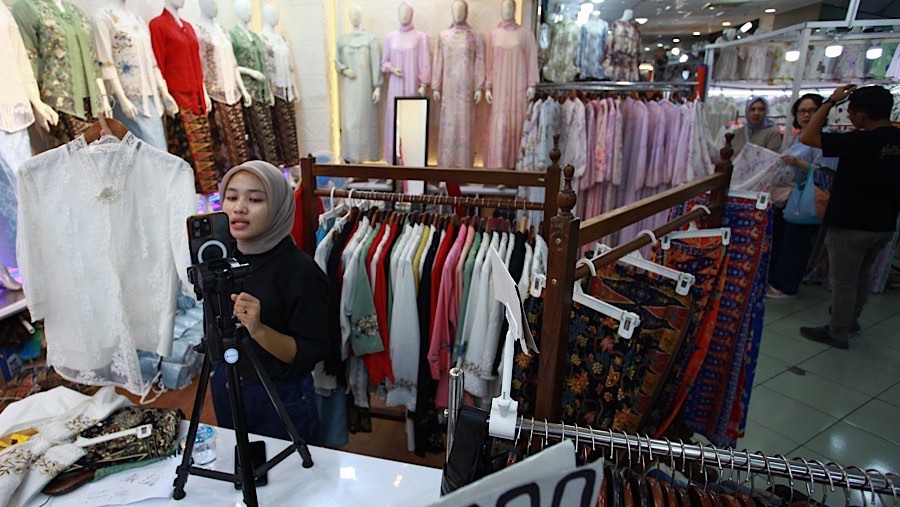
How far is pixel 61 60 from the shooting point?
8.72 ft

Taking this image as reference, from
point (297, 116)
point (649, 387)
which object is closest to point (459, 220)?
point (649, 387)

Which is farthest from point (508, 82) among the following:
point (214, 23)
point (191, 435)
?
point (191, 435)

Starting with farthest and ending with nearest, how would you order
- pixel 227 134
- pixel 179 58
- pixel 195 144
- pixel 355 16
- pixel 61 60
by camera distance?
pixel 355 16 < pixel 227 134 < pixel 195 144 < pixel 179 58 < pixel 61 60

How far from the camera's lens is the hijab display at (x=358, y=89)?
188 inches

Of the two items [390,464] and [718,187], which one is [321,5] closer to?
[718,187]

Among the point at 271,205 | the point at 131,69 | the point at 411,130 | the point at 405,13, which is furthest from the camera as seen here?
the point at 405,13

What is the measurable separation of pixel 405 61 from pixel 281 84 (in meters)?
1.17

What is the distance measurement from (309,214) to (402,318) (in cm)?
60

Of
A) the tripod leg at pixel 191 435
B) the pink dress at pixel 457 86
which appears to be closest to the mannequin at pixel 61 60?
the tripod leg at pixel 191 435

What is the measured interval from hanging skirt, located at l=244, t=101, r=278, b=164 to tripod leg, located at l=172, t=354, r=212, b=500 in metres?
3.54

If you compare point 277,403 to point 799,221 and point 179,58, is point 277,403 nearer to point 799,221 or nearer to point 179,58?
point 179,58

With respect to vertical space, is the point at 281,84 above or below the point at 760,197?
above

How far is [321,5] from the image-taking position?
4.75 metres

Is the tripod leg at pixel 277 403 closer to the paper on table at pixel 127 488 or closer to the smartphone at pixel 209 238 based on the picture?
the smartphone at pixel 209 238
